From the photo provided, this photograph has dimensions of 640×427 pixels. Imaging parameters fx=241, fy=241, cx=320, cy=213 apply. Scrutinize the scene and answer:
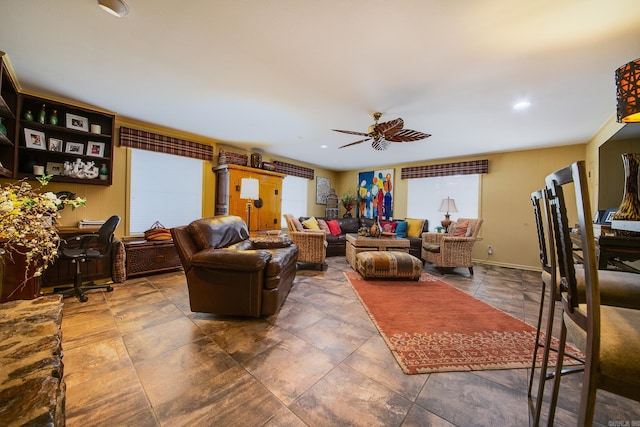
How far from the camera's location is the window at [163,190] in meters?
3.59

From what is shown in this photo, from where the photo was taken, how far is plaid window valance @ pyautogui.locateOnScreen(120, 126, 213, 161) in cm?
340

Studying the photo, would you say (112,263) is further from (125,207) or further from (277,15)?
(277,15)

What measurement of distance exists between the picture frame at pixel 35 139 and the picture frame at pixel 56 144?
0.05 metres

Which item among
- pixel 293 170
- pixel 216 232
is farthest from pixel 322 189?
pixel 216 232

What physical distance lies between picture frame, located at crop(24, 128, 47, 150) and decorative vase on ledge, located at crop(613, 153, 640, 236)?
5.04m

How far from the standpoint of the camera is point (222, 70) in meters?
2.17

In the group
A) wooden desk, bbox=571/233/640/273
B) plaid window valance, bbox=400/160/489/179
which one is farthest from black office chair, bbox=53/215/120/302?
plaid window valance, bbox=400/160/489/179

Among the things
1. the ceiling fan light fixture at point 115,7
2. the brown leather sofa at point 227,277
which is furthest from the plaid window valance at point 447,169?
the ceiling fan light fixture at point 115,7

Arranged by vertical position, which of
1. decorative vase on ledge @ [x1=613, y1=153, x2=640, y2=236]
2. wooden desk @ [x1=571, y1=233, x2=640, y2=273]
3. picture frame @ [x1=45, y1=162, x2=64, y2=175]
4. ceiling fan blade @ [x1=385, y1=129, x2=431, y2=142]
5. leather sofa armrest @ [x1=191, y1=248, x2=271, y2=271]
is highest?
ceiling fan blade @ [x1=385, y1=129, x2=431, y2=142]

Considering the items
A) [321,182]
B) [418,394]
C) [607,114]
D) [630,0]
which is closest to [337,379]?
[418,394]

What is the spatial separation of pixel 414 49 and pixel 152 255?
3.87 m

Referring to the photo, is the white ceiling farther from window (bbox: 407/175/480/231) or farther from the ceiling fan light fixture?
window (bbox: 407/175/480/231)

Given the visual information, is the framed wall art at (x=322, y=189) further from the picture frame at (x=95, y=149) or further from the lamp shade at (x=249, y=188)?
the picture frame at (x=95, y=149)

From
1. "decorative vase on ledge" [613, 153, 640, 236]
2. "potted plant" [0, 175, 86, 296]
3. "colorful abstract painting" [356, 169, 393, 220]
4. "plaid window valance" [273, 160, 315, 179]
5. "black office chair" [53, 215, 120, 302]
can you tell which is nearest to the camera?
"potted plant" [0, 175, 86, 296]
